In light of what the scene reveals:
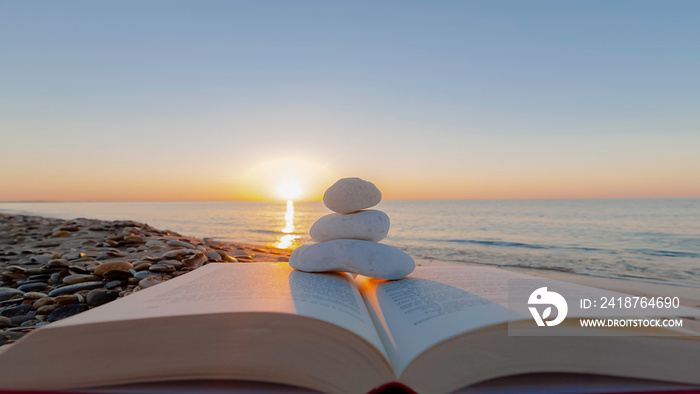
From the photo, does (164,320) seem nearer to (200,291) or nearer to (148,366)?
(148,366)

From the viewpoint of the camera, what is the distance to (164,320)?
38.4 inches

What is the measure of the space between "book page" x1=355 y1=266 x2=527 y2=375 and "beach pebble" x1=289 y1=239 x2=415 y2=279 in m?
0.07

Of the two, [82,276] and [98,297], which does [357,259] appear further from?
[82,276]

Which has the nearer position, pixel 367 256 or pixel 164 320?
pixel 164 320

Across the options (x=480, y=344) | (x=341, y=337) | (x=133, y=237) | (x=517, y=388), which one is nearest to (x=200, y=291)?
(x=341, y=337)

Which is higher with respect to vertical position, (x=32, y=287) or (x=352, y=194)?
(x=352, y=194)

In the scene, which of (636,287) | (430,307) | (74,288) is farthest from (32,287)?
(636,287)

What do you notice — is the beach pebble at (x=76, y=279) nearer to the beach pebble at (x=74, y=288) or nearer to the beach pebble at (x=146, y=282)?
the beach pebble at (x=74, y=288)

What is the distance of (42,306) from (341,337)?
2.44 metres

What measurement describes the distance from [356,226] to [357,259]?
0.32m

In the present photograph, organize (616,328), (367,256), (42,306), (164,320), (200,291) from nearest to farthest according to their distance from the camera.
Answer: (164,320) → (616,328) → (200,291) → (367,256) → (42,306)

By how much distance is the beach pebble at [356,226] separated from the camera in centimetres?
223

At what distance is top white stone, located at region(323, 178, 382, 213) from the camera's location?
2277 mm
